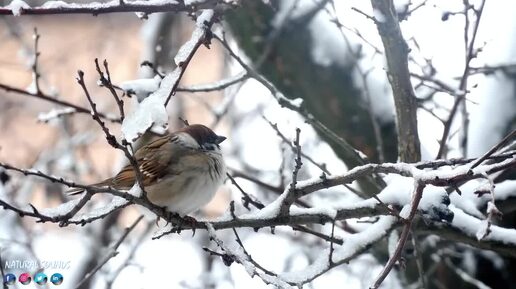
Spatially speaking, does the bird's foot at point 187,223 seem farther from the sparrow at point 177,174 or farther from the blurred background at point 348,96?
the blurred background at point 348,96

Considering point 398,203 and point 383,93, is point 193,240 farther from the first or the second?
point 398,203

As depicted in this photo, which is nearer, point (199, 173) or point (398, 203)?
point (398, 203)

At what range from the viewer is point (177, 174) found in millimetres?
2898

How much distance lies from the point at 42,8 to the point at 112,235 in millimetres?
3374

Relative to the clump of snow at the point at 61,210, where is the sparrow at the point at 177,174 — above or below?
above

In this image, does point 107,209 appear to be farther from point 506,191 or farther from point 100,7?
point 506,191

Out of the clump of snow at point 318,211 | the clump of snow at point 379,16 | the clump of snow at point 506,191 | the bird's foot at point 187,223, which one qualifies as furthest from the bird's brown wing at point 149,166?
the clump of snow at point 506,191

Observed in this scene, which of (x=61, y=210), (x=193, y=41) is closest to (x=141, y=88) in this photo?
(x=193, y=41)

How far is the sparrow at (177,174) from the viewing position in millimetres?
2809

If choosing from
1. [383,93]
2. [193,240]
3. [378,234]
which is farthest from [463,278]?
[193,240]

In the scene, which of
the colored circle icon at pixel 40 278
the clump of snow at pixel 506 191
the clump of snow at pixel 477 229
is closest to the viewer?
the clump of snow at pixel 477 229

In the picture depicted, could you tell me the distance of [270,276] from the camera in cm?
212

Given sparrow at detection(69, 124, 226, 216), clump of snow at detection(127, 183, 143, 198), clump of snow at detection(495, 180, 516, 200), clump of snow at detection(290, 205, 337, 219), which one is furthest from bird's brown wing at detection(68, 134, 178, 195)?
clump of snow at detection(495, 180, 516, 200)

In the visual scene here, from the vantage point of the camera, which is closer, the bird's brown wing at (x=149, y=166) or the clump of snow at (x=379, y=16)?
the clump of snow at (x=379, y=16)
